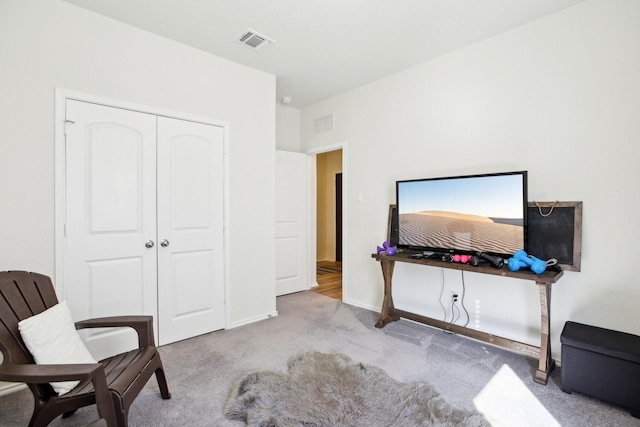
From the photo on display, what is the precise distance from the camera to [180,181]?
115 inches

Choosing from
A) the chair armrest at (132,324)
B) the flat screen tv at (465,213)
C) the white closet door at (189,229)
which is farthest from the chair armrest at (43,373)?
the flat screen tv at (465,213)

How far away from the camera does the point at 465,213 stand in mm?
2746

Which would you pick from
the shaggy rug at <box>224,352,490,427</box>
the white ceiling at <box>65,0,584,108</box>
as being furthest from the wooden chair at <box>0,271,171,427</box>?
the white ceiling at <box>65,0,584,108</box>

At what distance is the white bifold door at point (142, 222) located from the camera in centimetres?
244

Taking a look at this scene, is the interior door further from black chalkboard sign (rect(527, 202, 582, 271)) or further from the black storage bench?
the black storage bench

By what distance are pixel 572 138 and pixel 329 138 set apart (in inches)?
107

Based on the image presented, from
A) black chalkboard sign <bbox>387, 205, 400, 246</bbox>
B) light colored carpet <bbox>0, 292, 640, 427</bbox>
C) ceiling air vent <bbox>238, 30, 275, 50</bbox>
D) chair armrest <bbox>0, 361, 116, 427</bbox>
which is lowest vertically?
light colored carpet <bbox>0, 292, 640, 427</bbox>

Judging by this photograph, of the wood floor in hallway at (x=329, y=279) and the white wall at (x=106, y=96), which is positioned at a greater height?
the white wall at (x=106, y=96)

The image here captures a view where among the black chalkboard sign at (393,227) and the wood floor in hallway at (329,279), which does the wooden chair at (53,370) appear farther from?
the wood floor in hallway at (329,279)

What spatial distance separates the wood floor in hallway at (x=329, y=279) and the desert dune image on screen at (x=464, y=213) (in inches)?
69.1

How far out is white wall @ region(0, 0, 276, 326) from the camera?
217cm

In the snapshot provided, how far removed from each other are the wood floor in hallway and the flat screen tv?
1.73 meters

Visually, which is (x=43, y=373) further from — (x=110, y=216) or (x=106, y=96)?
(x=106, y=96)

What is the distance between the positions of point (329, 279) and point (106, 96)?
406cm
